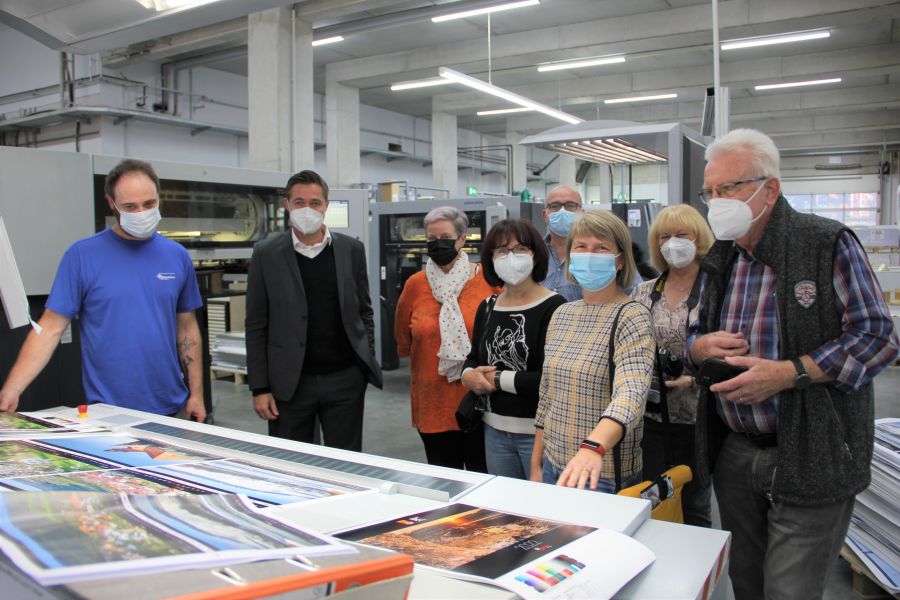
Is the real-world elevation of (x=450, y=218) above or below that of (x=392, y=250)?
above

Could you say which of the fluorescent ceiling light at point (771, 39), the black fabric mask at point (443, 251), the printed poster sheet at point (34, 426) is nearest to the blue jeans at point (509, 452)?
the black fabric mask at point (443, 251)

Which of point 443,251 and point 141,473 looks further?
point 443,251

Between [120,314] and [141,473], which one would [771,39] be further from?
[141,473]

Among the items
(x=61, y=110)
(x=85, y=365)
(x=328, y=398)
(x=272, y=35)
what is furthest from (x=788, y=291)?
(x=61, y=110)

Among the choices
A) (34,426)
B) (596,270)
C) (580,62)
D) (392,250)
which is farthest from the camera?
(580,62)

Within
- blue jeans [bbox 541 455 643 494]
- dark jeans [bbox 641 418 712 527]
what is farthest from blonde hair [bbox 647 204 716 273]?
blue jeans [bbox 541 455 643 494]

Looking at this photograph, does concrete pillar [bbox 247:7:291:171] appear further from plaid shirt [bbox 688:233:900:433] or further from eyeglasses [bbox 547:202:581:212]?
plaid shirt [bbox 688:233:900:433]

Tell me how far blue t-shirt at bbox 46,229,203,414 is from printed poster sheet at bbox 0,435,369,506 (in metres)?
0.75

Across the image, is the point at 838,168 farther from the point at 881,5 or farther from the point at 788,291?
the point at 788,291

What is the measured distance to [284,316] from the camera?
240cm

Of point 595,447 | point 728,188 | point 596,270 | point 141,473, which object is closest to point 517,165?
point 596,270

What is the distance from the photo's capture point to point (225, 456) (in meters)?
1.27

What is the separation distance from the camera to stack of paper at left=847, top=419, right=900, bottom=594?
2.40m

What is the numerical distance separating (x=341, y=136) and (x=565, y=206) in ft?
25.7
